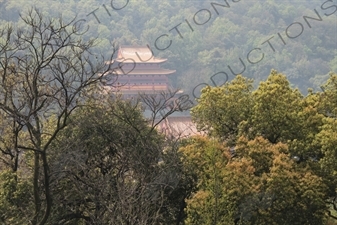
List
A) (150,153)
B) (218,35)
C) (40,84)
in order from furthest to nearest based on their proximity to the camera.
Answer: (218,35), (150,153), (40,84)

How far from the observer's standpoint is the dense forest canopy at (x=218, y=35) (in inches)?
2104

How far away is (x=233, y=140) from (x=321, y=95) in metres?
1.74

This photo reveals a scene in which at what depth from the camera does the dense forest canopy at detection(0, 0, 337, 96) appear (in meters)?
53.4

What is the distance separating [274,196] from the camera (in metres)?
8.09

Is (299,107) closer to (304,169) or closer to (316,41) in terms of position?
(304,169)

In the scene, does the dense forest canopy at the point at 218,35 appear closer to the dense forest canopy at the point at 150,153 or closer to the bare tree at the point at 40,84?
the dense forest canopy at the point at 150,153

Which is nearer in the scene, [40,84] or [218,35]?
[40,84]

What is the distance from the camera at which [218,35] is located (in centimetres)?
6347

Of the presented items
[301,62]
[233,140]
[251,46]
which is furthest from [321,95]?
Answer: [251,46]

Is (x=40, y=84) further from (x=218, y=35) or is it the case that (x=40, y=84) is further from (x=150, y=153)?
(x=218, y=35)

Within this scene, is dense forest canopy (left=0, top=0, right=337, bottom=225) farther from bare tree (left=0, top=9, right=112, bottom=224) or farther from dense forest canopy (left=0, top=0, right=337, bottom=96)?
dense forest canopy (left=0, top=0, right=337, bottom=96)

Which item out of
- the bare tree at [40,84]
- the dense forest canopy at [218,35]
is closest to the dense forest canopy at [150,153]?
the bare tree at [40,84]

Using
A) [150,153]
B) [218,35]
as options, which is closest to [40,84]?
[150,153]

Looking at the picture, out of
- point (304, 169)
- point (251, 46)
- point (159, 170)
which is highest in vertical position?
point (251, 46)
